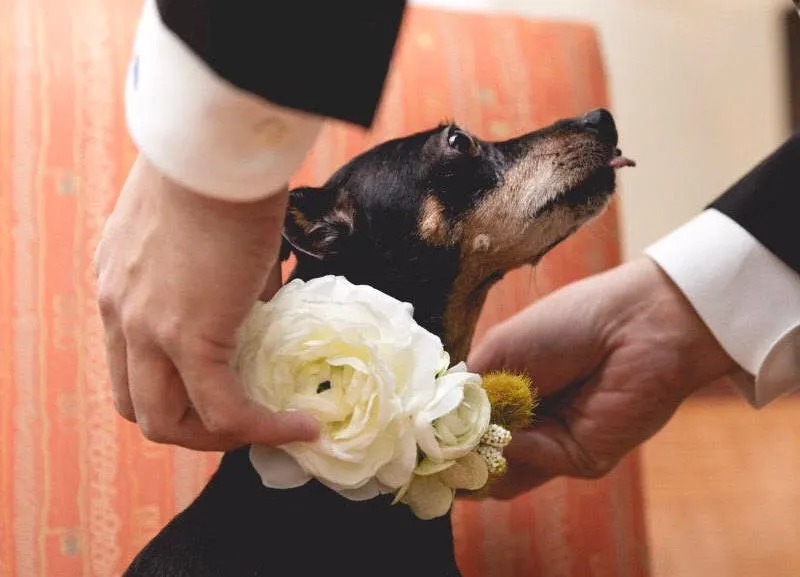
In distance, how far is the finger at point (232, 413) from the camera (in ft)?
2.24

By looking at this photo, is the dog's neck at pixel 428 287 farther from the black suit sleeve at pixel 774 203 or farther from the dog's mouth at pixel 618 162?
the black suit sleeve at pixel 774 203

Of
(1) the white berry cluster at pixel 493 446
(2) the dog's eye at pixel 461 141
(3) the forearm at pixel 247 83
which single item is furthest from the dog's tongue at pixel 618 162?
(3) the forearm at pixel 247 83

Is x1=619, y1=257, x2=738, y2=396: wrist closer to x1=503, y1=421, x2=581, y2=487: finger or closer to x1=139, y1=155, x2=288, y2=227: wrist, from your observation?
x1=503, y1=421, x2=581, y2=487: finger

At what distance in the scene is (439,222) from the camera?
3.31 ft

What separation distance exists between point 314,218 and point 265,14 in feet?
1.51

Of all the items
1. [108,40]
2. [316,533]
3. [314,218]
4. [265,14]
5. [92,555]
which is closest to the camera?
[265,14]

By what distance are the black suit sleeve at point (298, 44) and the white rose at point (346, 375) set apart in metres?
0.23

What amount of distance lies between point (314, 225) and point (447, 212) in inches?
5.9

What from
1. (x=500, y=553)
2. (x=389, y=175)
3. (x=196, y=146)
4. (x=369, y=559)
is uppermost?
(x=196, y=146)

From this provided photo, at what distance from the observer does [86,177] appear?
1270mm

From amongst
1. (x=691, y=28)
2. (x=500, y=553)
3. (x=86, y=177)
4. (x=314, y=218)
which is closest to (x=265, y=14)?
(x=314, y=218)

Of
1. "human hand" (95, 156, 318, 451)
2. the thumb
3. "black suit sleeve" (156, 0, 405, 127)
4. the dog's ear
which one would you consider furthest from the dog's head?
"black suit sleeve" (156, 0, 405, 127)

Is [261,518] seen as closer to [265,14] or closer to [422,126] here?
[265,14]

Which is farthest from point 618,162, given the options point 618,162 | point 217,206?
point 217,206
